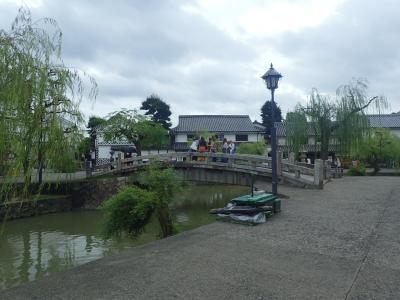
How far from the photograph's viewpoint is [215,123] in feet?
144

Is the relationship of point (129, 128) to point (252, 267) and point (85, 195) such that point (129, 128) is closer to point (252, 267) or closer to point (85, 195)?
point (85, 195)

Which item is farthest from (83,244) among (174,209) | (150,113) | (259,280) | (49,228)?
(150,113)

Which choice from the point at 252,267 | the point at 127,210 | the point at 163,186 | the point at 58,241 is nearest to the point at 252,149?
the point at 58,241

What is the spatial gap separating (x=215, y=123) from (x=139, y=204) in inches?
1398

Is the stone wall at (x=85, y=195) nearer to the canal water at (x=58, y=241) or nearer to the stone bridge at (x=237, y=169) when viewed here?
the canal water at (x=58, y=241)

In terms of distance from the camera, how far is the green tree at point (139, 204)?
29.1 feet

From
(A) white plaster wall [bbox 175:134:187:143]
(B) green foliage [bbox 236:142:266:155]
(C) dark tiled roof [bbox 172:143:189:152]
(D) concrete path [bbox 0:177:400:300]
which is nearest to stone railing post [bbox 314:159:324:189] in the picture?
(D) concrete path [bbox 0:177:400:300]

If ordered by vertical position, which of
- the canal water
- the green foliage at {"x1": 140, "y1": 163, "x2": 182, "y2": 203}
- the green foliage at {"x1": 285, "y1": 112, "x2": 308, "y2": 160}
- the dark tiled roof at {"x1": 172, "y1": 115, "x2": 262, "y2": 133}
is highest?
the dark tiled roof at {"x1": 172, "y1": 115, "x2": 262, "y2": 133}

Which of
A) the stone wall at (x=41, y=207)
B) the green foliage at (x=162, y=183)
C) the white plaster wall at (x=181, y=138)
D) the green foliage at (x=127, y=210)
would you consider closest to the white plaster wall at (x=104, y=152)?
the white plaster wall at (x=181, y=138)

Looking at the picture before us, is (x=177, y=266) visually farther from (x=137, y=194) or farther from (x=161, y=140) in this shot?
(x=161, y=140)

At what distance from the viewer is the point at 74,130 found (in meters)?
6.05

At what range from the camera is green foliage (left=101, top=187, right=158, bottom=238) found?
8.87 metres

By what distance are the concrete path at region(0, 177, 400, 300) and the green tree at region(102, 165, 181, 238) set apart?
208cm

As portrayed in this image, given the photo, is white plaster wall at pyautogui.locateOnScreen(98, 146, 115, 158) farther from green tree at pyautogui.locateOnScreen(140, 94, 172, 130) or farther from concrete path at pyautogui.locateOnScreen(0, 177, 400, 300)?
concrete path at pyautogui.locateOnScreen(0, 177, 400, 300)
